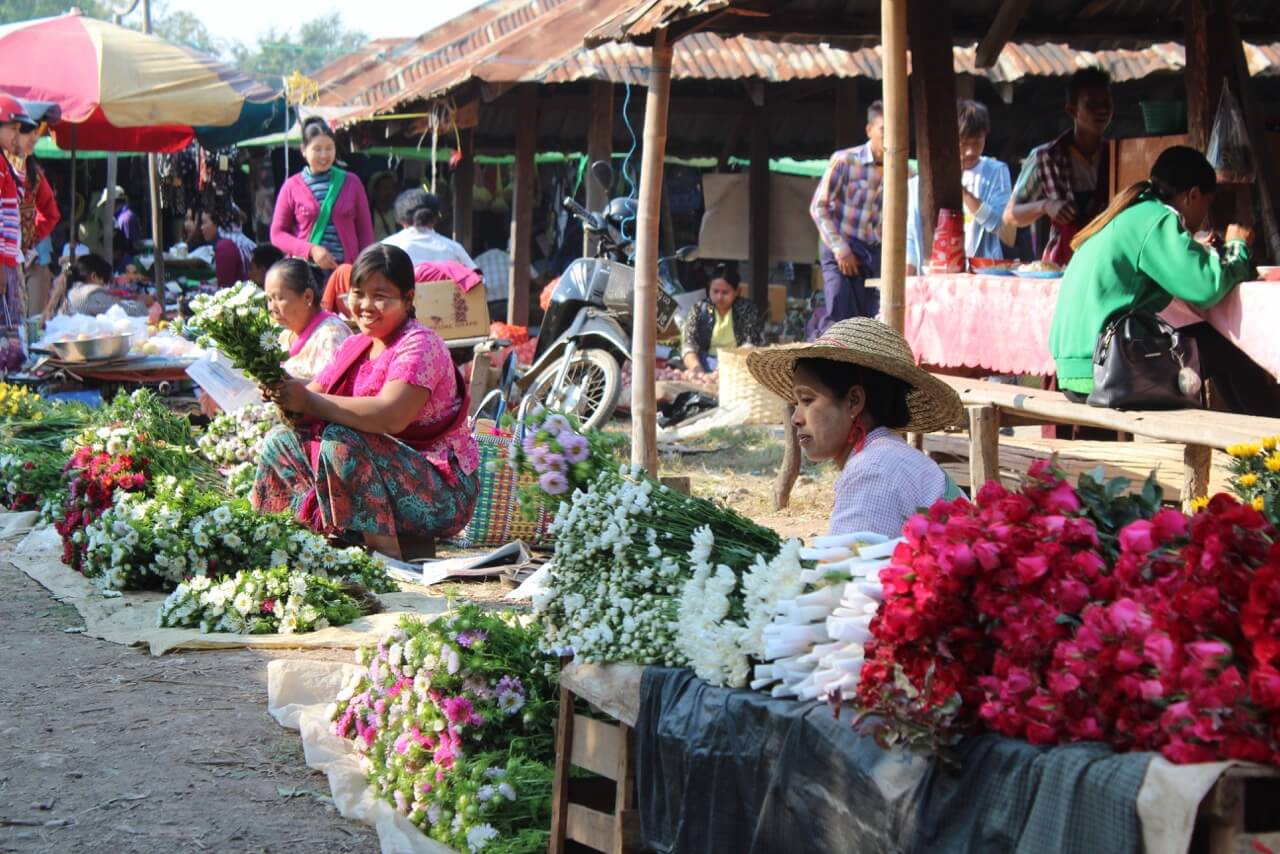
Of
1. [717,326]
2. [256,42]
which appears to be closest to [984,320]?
[717,326]

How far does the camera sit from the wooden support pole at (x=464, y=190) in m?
16.5

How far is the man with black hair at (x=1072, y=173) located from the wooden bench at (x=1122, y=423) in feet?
3.93

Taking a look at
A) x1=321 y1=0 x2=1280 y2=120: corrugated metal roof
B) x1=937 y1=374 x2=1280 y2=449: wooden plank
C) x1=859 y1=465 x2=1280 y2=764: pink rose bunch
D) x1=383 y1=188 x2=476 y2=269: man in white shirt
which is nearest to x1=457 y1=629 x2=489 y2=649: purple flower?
x1=859 y1=465 x2=1280 y2=764: pink rose bunch

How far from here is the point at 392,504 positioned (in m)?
6.66

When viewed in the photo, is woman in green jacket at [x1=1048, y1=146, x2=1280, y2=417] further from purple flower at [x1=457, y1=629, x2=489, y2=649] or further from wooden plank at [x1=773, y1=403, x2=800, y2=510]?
purple flower at [x1=457, y1=629, x2=489, y2=649]

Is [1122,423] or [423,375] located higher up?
[423,375]

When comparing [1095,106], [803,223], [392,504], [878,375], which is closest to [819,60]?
[803,223]

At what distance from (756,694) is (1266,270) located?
4298 millimetres

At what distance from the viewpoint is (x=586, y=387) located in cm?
1037

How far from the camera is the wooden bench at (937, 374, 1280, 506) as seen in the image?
17.8ft

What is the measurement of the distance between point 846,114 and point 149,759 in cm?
1233

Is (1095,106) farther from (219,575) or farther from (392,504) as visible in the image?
(219,575)

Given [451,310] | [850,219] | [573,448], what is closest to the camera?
[573,448]

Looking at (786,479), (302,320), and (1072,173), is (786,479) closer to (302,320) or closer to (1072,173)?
(1072,173)
